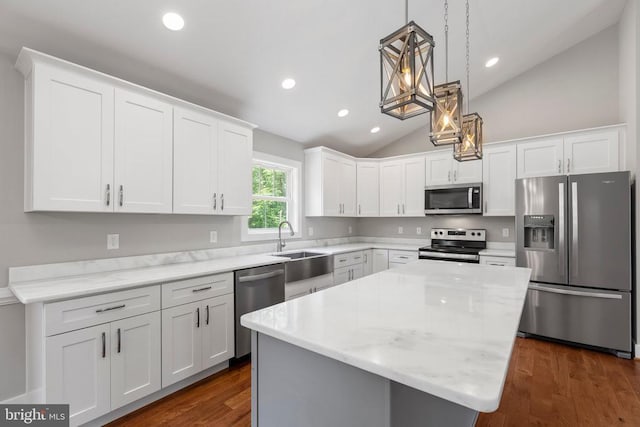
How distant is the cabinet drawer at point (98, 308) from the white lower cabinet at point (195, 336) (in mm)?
170

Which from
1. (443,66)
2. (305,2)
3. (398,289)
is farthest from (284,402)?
(443,66)

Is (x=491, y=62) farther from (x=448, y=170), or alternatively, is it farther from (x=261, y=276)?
(x=261, y=276)

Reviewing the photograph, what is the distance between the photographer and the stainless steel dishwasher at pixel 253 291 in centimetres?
273

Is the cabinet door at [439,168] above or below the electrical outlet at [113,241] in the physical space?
above

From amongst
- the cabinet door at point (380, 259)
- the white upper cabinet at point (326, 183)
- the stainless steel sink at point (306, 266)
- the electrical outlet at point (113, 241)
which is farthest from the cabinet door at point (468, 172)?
the electrical outlet at point (113, 241)

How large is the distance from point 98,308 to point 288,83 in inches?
102

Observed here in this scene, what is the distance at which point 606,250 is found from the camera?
3.03 meters

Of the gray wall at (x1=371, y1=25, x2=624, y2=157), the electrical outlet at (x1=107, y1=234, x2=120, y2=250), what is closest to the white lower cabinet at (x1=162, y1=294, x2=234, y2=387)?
the electrical outlet at (x1=107, y1=234, x2=120, y2=250)

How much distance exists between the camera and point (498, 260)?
3.79 m

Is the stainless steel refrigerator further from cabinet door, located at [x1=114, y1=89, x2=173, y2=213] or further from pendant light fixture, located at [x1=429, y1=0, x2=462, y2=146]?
cabinet door, located at [x1=114, y1=89, x2=173, y2=213]

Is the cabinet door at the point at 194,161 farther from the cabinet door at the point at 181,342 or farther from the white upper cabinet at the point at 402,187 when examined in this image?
the white upper cabinet at the point at 402,187

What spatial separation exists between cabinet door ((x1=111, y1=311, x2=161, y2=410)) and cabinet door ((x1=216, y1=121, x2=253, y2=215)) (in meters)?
1.22

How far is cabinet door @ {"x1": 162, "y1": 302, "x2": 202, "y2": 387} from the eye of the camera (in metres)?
2.23

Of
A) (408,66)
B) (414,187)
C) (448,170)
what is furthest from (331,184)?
(408,66)
